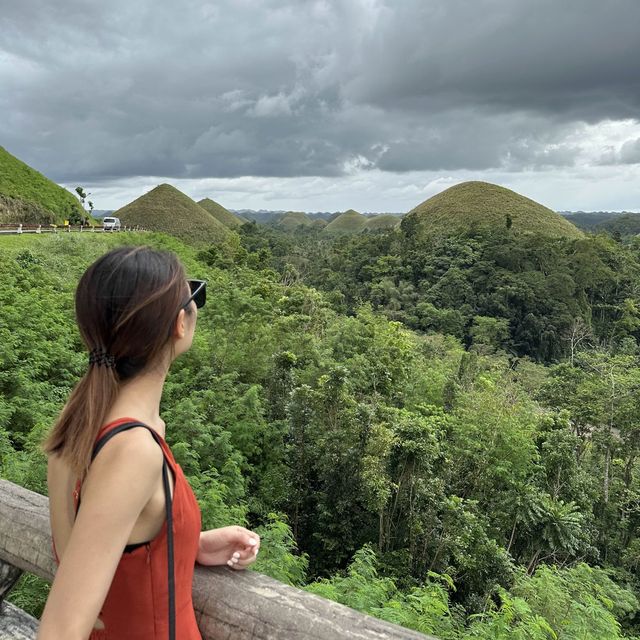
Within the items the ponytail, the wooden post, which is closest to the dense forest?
the wooden post

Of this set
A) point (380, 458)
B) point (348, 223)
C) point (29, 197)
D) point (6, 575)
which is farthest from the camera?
point (348, 223)

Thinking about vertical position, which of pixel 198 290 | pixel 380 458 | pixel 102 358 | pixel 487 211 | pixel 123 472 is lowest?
pixel 380 458

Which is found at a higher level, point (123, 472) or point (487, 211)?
point (487, 211)

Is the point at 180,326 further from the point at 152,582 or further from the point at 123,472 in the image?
the point at 152,582

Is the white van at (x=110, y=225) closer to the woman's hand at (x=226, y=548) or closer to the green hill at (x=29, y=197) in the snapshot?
the green hill at (x=29, y=197)

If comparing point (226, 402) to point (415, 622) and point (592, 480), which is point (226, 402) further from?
point (592, 480)

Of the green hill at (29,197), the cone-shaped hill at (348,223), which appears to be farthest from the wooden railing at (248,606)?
the cone-shaped hill at (348,223)

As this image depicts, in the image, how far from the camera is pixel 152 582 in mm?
1017

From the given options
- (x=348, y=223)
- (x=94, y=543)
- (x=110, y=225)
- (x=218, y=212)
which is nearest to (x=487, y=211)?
(x=110, y=225)

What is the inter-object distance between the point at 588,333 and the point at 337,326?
30.0 m

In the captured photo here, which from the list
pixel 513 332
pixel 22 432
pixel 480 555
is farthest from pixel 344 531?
pixel 513 332

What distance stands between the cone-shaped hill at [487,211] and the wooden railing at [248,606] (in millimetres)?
71605

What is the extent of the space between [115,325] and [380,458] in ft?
31.2

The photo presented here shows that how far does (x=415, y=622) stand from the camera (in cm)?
500
